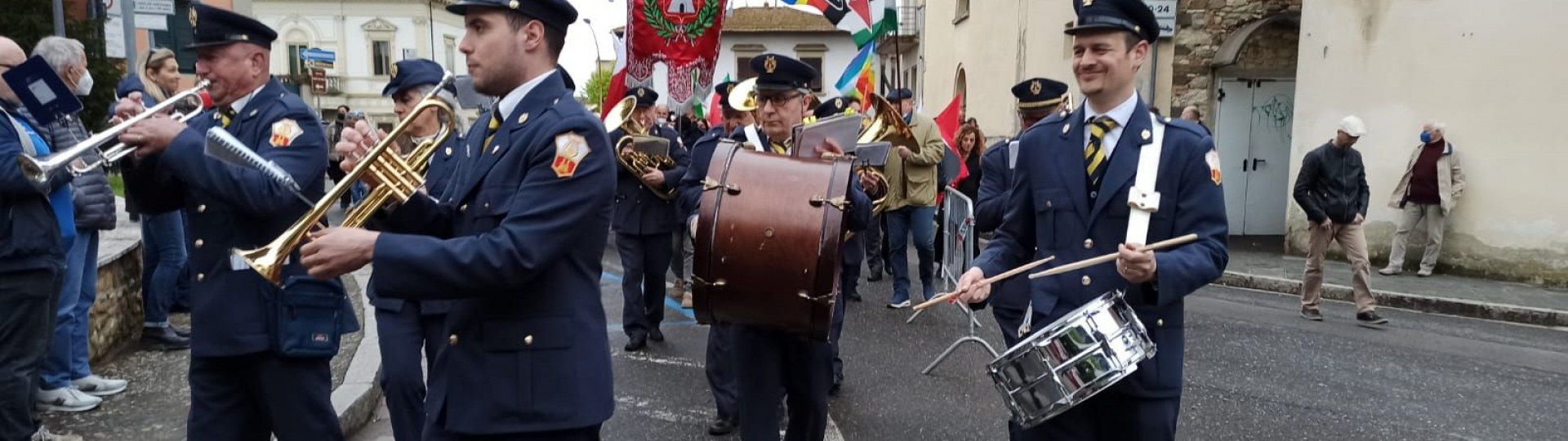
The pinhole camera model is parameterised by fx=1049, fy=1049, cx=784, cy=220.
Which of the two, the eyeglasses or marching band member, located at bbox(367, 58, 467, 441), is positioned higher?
the eyeglasses

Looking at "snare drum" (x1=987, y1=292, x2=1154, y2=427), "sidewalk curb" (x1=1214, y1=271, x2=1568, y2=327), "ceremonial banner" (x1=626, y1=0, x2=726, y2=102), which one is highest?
"ceremonial banner" (x1=626, y1=0, x2=726, y2=102)

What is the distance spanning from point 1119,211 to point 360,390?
3.90 metres

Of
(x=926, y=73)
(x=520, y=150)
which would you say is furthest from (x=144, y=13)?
(x=926, y=73)

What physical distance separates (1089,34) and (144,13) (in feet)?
31.9

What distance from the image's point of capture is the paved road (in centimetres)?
555

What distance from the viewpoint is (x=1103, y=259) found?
294 cm

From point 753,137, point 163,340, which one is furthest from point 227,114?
point 163,340

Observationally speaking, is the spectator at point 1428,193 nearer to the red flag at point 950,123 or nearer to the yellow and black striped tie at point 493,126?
the red flag at point 950,123

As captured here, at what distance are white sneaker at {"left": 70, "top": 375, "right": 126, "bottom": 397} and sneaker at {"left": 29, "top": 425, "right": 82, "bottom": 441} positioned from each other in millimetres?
547

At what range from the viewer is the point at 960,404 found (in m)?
6.00

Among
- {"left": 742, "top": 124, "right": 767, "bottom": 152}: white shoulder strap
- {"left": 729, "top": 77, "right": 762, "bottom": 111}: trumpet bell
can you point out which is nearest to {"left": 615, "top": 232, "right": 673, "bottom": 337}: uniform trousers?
{"left": 729, "top": 77, "right": 762, "bottom": 111}: trumpet bell

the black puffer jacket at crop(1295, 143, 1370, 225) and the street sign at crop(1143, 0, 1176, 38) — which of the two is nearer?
the black puffer jacket at crop(1295, 143, 1370, 225)

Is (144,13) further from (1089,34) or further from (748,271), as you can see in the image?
(1089,34)

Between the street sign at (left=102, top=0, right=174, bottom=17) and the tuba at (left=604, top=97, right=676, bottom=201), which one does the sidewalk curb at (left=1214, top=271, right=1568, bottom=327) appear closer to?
the tuba at (left=604, top=97, right=676, bottom=201)
